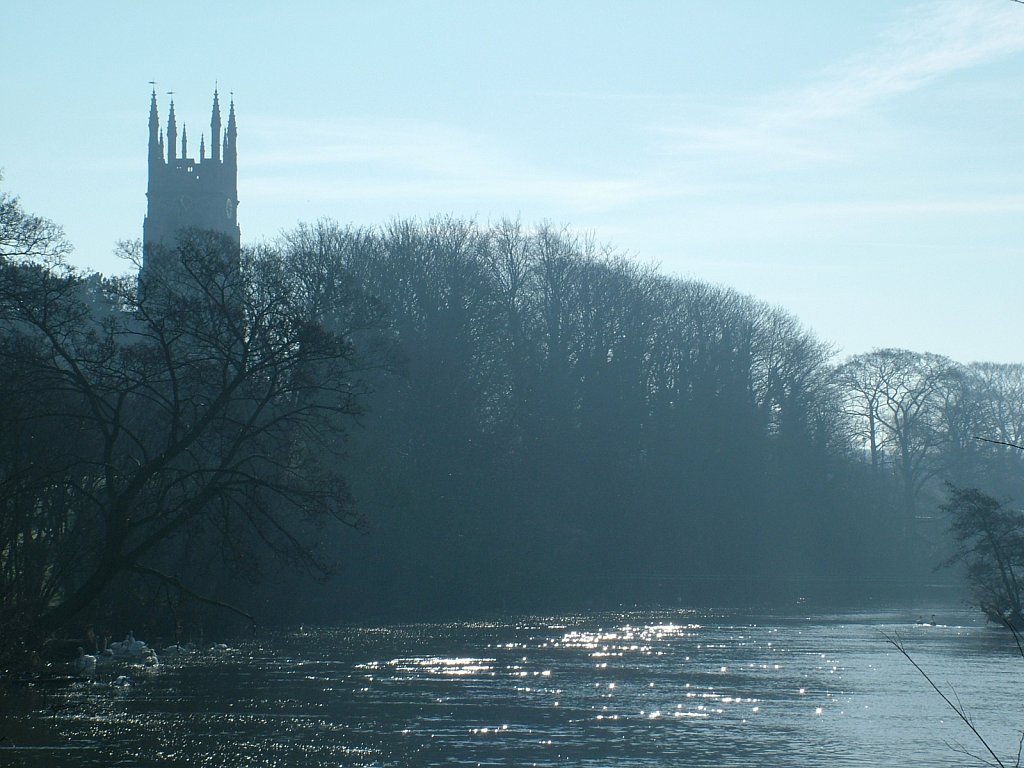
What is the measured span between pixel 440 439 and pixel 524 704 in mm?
31912

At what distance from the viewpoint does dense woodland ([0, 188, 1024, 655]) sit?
80.9 feet

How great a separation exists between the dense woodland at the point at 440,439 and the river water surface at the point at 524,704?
205 centimetres

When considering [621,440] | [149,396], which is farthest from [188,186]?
[149,396]

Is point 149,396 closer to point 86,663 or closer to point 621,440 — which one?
point 86,663

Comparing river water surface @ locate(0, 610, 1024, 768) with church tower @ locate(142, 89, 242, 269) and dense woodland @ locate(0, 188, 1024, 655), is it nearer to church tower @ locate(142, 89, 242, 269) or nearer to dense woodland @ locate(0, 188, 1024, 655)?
dense woodland @ locate(0, 188, 1024, 655)

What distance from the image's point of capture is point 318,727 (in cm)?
2044

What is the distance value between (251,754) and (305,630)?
17.9m

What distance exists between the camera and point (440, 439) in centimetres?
5450

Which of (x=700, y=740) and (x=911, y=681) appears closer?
(x=700, y=740)

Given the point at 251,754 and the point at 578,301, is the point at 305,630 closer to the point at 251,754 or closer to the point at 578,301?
the point at 251,754

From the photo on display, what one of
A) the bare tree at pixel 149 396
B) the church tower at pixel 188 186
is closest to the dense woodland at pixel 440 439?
the bare tree at pixel 149 396

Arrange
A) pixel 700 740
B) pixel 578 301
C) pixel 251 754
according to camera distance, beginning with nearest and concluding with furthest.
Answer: pixel 251 754, pixel 700 740, pixel 578 301

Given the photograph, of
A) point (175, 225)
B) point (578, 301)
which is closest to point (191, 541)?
point (578, 301)

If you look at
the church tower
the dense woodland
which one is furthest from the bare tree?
the church tower
